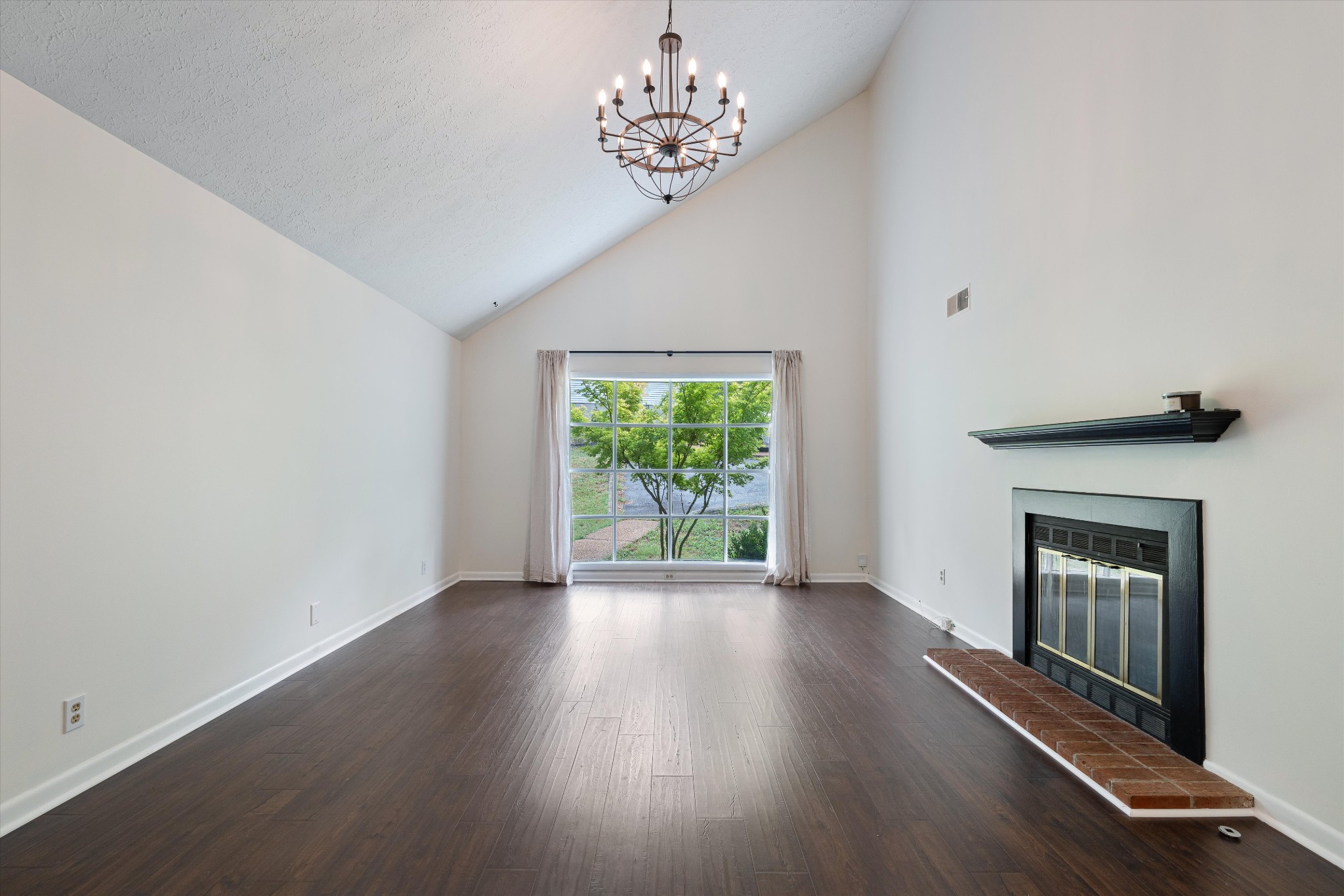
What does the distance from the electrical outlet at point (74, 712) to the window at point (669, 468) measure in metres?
5.19

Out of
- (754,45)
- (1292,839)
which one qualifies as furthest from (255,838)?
(754,45)

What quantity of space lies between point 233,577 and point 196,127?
6.92 ft

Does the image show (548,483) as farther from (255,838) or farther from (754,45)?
(255,838)

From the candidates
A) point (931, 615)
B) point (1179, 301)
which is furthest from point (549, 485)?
point (1179, 301)

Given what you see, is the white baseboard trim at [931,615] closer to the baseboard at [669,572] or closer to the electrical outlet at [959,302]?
the baseboard at [669,572]

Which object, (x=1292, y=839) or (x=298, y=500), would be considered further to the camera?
(x=298, y=500)

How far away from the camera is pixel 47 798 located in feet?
8.04

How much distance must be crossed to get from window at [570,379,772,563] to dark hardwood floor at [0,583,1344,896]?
136 inches

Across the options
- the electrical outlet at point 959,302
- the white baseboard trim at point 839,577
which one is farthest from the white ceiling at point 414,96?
the white baseboard trim at point 839,577

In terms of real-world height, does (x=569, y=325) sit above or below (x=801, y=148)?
below

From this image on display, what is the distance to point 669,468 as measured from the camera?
7703mm

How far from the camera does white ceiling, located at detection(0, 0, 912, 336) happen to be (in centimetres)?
255

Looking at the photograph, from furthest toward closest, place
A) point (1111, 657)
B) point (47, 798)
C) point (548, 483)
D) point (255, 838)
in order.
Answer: point (548, 483) < point (1111, 657) < point (47, 798) < point (255, 838)

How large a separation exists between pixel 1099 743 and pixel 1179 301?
188cm
